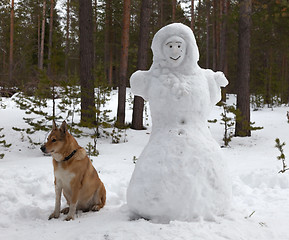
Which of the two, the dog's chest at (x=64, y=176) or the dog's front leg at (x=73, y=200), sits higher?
the dog's chest at (x=64, y=176)

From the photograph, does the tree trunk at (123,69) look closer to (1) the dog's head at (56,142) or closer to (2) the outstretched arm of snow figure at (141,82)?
(2) the outstretched arm of snow figure at (141,82)

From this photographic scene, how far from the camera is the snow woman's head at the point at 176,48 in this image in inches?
136

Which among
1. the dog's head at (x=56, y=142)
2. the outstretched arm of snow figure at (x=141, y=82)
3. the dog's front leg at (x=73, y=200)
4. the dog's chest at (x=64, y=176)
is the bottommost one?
the dog's front leg at (x=73, y=200)

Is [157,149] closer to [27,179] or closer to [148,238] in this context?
[148,238]

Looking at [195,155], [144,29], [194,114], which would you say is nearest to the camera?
[195,155]

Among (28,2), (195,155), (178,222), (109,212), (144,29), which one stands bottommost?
(109,212)

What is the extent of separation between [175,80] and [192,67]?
1.05 ft

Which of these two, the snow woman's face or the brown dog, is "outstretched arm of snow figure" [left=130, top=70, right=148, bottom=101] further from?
the brown dog

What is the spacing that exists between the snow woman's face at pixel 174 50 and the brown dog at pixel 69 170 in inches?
63.1

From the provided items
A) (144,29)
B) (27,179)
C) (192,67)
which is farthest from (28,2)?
(192,67)

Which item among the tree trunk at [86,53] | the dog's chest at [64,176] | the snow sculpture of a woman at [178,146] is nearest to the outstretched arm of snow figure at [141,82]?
the snow sculpture of a woman at [178,146]

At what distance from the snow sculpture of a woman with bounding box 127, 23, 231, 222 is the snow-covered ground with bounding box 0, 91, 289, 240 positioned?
0.19 metres

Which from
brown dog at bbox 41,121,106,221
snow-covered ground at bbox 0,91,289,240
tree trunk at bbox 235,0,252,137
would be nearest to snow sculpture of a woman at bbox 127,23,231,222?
snow-covered ground at bbox 0,91,289,240

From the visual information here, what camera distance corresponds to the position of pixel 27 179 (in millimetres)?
4883
